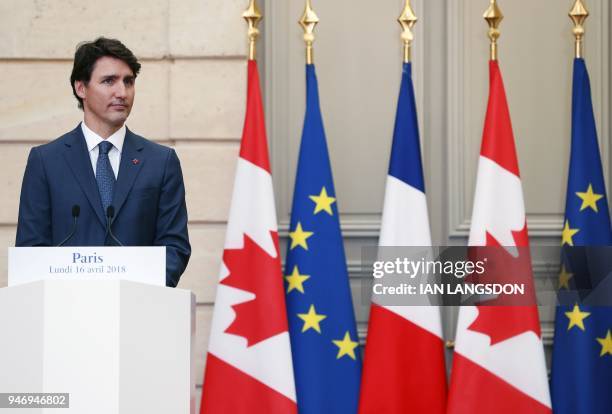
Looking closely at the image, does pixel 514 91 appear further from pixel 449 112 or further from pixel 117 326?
pixel 117 326

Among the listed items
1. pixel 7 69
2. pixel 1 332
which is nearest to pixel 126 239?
pixel 1 332

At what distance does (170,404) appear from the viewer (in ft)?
10.3

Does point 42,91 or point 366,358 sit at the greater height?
point 42,91

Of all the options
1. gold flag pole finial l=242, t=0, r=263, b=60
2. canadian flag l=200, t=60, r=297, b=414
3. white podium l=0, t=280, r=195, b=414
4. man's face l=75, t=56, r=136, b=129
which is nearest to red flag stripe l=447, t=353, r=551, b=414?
canadian flag l=200, t=60, r=297, b=414

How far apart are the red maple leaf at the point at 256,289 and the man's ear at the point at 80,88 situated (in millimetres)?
1441

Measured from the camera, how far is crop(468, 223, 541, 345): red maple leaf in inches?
201

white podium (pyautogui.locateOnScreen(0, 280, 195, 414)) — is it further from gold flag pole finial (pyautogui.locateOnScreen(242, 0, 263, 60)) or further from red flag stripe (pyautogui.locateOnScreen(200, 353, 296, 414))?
gold flag pole finial (pyautogui.locateOnScreen(242, 0, 263, 60))

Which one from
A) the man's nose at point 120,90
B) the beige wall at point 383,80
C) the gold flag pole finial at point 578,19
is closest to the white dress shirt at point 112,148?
the man's nose at point 120,90

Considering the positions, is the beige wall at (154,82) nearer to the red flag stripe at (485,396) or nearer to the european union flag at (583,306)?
the red flag stripe at (485,396)

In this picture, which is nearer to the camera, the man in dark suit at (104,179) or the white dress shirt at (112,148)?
the man in dark suit at (104,179)

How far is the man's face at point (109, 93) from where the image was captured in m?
3.91

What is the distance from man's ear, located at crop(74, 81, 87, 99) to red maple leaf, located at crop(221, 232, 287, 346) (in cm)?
144

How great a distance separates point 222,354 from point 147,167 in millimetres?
1523

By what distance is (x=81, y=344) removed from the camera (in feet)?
9.91
